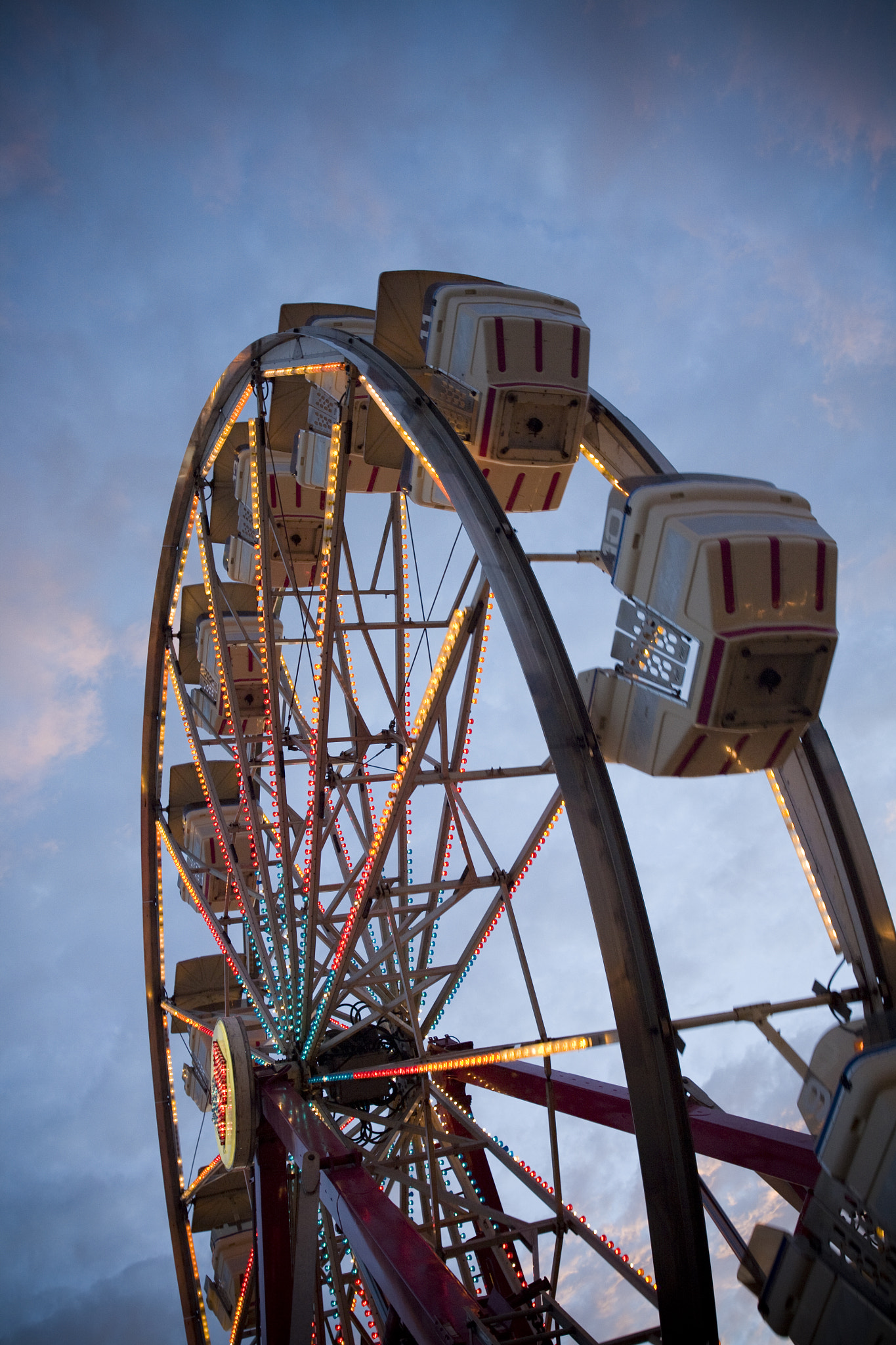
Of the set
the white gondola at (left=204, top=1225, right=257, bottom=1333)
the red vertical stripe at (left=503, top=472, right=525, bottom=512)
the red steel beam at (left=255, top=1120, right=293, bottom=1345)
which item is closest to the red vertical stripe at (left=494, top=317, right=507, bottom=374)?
the red vertical stripe at (left=503, top=472, right=525, bottom=512)

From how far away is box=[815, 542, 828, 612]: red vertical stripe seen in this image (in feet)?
12.5

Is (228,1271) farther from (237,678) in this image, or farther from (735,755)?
(735,755)

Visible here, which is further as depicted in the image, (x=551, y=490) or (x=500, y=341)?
(x=551, y=490)

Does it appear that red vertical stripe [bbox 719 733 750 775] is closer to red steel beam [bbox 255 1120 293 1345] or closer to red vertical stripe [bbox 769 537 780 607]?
red vertical stripe [bbox 769 537 780 607]

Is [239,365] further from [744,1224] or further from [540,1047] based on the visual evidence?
[744,1224]

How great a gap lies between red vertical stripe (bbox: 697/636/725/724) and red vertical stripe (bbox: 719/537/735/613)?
0.15 metres

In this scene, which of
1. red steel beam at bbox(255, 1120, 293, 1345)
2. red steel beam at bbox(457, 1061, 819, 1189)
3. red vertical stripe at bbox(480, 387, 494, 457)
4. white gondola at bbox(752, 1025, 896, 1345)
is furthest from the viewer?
red steel beam at bbox(255, 1120, 293, 1345)

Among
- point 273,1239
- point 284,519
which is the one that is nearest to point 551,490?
point 284,519

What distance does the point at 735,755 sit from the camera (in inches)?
152

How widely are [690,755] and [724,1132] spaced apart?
2602mm

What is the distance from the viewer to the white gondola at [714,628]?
3639mm

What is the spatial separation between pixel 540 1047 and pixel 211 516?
8.75 metres

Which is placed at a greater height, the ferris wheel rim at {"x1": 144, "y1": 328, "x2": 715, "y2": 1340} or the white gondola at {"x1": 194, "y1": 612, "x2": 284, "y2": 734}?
the white gondola at {"x1": 194, "y1": 612, "x2": 284, "y2": 734}

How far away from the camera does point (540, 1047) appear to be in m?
4.54
